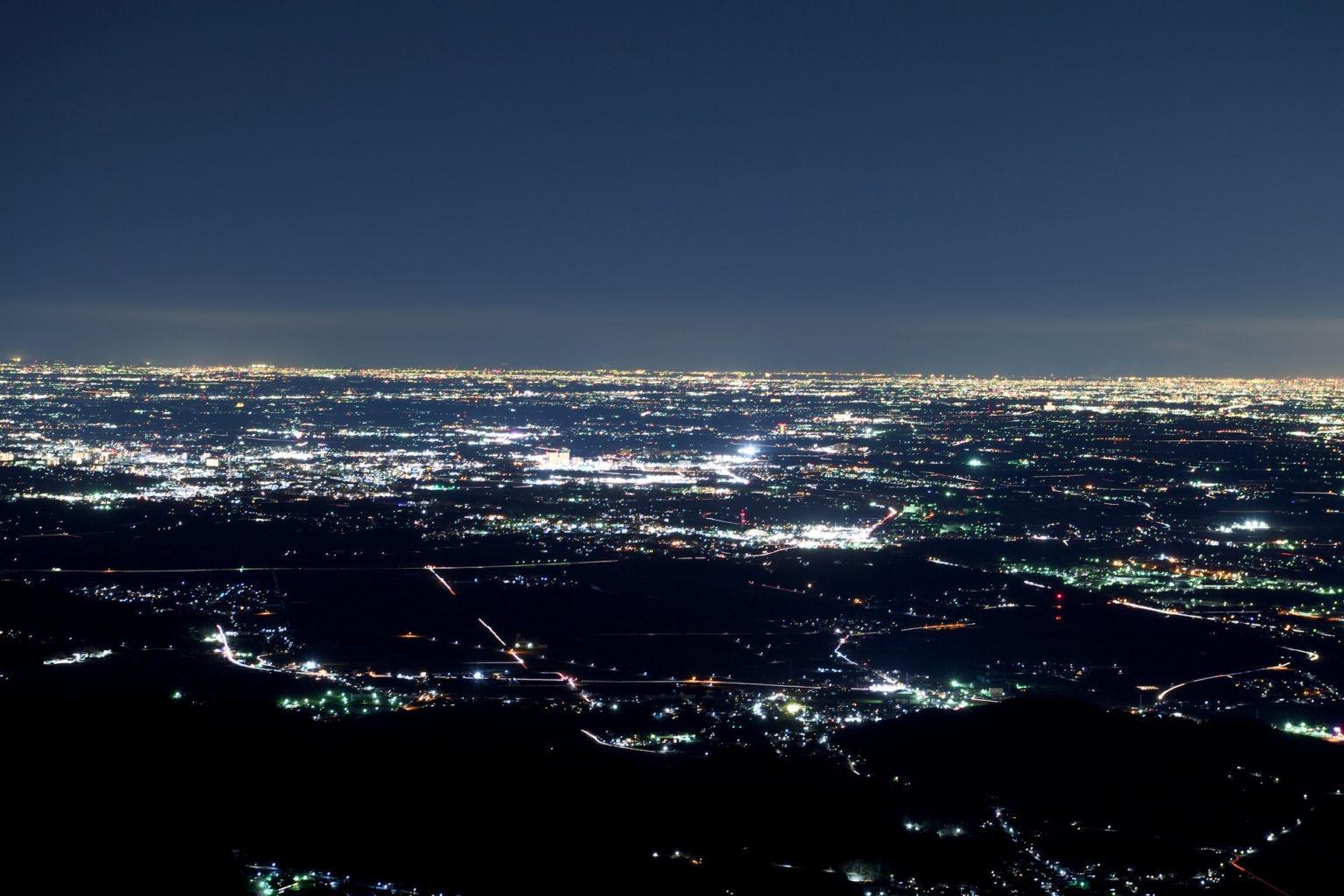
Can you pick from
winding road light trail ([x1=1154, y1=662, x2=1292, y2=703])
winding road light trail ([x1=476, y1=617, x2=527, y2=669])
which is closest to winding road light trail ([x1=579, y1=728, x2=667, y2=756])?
winding road light trail ([x1=476, y1=617, x2=527, y2=669])

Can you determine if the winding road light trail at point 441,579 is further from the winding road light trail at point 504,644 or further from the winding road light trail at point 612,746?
the winding road light trail at point 612,746

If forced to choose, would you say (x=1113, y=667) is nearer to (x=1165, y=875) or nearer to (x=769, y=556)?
(x=1165, y=875)

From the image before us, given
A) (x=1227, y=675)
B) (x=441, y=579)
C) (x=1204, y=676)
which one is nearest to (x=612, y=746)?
(x=1204, y=676)

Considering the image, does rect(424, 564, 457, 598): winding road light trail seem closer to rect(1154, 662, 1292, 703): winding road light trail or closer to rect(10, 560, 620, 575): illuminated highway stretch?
rect(10, 560, 620, 575): illuminated highway stretch

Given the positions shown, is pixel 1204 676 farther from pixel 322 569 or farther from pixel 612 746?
pixel 322 569

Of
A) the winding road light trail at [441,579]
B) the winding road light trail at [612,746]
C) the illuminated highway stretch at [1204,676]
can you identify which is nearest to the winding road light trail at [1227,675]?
the illuminated highway stretch at [1204,676]

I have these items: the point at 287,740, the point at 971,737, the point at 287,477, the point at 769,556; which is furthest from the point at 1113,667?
the point at 287,477

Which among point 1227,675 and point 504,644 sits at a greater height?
point 1227,675

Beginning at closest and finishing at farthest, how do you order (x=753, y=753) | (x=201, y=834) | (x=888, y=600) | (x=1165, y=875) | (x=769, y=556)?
(x=1165, y=875) < (x=201, y=834) < (x=753, y=753) < (x=888, y=600) < (x=769, y=556)

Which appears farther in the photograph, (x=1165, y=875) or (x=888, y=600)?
(x=888, y=600)

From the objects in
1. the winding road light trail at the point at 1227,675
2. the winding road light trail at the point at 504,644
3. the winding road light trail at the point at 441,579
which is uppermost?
the winding road light trail at the point at 1227,675

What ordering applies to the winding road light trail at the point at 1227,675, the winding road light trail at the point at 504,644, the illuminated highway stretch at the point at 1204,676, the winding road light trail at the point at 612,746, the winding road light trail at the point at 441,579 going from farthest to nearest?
the winding road light trail at the point at 441,579
the winding road light trail at the point at 504,644
the illuminated highway stretch at the point at 1204,676
the winding road light trail at the point at 1227,675
the winding road light trail at the point at 612,746
